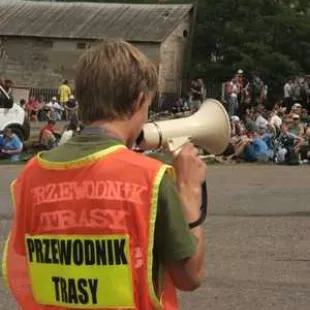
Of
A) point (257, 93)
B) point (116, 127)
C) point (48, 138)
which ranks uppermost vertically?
point (116, 127)

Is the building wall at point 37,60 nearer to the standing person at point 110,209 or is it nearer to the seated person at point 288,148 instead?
the seated person at point 288,148

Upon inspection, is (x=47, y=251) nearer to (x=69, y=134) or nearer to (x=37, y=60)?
(x=69, y=134)

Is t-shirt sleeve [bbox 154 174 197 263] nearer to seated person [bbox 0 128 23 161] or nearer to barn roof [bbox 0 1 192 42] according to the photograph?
seated person [bbox 0 128 23 161]

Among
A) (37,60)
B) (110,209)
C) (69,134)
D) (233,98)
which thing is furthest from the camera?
(37,60)

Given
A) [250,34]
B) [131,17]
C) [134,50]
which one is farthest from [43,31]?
[134,50]

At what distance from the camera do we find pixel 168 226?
2.41 meters

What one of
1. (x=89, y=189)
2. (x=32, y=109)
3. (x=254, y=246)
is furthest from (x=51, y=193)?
(x=32, y=109)

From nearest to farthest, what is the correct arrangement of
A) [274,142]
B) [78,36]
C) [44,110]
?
[274,142], [44,110], [78,36]

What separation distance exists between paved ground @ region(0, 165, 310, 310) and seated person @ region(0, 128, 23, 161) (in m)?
5.46

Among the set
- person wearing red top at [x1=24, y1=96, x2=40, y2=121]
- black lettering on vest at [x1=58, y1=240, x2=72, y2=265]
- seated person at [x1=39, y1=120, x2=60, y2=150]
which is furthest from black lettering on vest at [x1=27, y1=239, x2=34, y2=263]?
person wearing red top at [x1=24, y1=96, x2=40, y2=121]

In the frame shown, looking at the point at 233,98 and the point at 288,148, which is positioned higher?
the point at 288,148

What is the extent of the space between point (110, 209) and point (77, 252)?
0.17m

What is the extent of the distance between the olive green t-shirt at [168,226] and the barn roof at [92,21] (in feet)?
166

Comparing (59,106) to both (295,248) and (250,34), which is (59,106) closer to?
(250,34)
